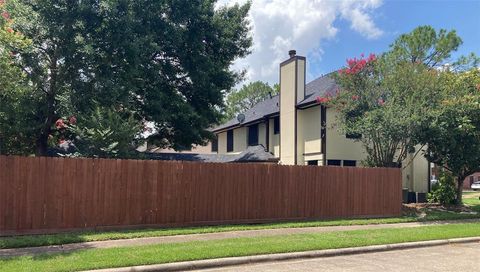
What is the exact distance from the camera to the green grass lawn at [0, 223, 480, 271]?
8.13 m

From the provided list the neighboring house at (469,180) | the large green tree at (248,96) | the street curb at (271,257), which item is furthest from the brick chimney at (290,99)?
the neighboring house at (469,180)

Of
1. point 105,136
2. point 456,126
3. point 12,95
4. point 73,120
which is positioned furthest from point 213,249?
point 456,126

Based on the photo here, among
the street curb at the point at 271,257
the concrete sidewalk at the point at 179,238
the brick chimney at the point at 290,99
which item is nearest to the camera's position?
the street curb at the point at 271,257

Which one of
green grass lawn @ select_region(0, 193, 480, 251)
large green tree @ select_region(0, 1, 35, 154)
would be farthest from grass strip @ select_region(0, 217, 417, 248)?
large green tree @ select_region(0, 1, 35, 154)

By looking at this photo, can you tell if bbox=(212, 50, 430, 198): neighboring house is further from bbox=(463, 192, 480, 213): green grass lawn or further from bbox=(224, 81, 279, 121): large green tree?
bbox=(224, 81, 279, 121): large green tree

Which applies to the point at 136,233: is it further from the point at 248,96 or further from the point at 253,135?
the point at 248,96

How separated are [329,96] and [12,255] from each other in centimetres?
1516

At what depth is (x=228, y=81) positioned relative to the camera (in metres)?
21.2

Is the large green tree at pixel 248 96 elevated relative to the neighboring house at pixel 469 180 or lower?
elevated

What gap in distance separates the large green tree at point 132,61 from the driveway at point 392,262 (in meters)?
10.0

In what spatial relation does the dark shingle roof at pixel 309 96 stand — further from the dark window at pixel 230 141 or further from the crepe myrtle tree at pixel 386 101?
the crepe myrtle tree at pixel 386 101

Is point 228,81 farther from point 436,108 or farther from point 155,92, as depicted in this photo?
point 436,108

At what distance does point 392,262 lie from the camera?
9.55 metres

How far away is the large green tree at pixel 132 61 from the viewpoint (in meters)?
16.6
